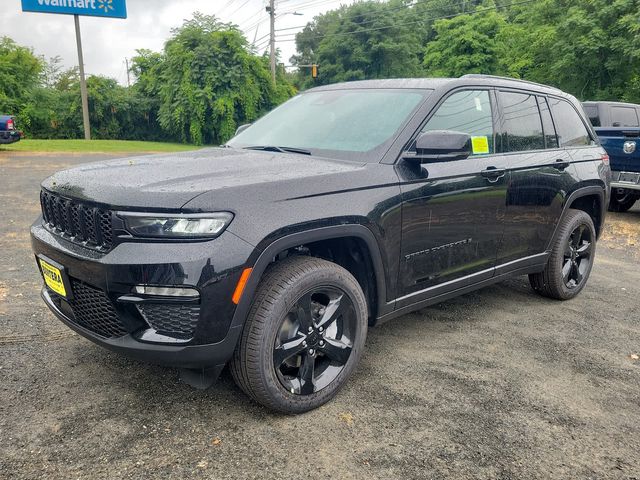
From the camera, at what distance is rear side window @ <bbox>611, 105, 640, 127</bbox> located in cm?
1049

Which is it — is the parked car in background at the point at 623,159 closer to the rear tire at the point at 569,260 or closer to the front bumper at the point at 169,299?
the rear tire at the point at 569,260

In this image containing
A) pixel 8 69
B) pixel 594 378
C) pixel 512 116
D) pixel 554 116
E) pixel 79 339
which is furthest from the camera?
pixel 8 69

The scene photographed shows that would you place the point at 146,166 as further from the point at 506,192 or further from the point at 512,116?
the point at 512,116

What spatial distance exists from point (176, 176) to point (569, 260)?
364cm

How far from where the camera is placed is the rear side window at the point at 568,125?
177 inches

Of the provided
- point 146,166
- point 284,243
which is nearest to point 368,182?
point 284,243

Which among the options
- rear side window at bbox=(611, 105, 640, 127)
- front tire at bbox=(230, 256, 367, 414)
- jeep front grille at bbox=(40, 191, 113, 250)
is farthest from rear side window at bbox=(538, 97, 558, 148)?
rear side window at bbox=(611, 105, 640, 127)

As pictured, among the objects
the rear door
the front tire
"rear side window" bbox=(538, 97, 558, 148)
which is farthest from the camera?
"rear side window" bbox=(538, 97, 558, 148)

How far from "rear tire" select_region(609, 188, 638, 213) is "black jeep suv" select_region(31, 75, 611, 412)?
20.8 feet

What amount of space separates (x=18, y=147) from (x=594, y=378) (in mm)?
22310

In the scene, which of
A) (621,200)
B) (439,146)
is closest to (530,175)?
(439,146)

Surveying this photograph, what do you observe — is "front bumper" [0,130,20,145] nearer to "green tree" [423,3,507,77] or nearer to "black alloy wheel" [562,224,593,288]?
"black alloy wheel" [562,224,593,288]

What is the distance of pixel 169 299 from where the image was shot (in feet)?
7.68

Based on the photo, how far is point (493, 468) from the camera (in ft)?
7.89
